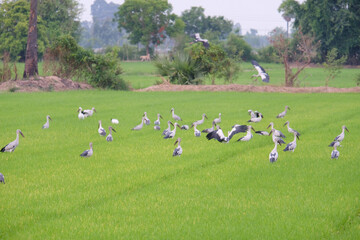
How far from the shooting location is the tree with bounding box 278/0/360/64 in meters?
68.2

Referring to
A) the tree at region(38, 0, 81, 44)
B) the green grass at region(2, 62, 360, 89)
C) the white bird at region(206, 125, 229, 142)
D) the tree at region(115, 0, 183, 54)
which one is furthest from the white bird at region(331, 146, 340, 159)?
the tree at region(115, 0, 183, 54)

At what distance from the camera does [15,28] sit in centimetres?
7612

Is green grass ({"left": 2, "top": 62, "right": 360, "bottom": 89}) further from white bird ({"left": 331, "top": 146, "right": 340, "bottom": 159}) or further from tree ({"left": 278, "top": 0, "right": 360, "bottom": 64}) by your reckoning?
white bird ({"left": 331, "top": 146, "right": 340, "bottom": 159})

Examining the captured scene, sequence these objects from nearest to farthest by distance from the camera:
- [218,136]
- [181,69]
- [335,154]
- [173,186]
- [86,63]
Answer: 1. [173,186]
2. [335,154]
3. [218,136]
4. [86,63]
5. [181,69]

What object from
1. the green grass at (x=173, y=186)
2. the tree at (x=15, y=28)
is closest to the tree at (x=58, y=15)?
the tree at (x=15, y=28)

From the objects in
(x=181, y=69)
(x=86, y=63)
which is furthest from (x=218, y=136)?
(x=86, y=63)

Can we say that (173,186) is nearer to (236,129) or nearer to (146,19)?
(236,129)

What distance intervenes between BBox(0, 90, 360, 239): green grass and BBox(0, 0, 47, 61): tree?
5968cm

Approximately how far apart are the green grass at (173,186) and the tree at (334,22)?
5313 centimetres

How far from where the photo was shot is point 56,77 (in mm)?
37000

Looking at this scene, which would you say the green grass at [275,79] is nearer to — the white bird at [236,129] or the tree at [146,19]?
the white bird at [236,129]

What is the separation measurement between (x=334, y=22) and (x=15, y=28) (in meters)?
46.2

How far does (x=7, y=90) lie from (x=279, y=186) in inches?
1107

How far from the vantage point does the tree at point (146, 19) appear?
316ft
